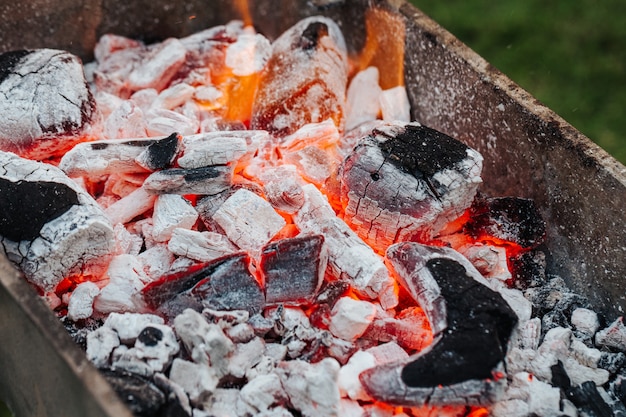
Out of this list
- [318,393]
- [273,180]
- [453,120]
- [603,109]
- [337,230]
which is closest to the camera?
[318,393]

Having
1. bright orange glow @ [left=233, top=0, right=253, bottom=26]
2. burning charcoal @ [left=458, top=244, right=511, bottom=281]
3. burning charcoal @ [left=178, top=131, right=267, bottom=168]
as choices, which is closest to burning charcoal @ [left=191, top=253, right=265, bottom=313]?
burning charcoal @ [left=178, top=131, right=267, bottom=168]

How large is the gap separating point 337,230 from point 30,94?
3.40 ft

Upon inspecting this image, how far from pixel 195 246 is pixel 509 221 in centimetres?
93

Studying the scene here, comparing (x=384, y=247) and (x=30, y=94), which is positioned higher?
(x=30, y=94)

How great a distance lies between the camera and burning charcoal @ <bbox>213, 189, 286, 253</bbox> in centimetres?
201

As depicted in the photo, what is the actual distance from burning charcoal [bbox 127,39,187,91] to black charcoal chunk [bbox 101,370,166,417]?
1.32m

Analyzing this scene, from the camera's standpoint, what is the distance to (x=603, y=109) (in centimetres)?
376

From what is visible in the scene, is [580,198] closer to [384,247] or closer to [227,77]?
[384,247]

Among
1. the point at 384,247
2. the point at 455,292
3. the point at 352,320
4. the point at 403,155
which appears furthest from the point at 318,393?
the point at 403,155

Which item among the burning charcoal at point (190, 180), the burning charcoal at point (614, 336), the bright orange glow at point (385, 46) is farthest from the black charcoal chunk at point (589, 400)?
the bright orange glow at point (385, 46)

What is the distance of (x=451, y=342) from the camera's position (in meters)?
1.70

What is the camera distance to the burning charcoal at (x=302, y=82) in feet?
7.99

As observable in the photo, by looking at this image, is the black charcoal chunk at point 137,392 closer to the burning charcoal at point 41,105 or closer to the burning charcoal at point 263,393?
the burning charcoal at point 263,393

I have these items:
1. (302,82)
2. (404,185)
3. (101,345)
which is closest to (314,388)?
(101,345)
